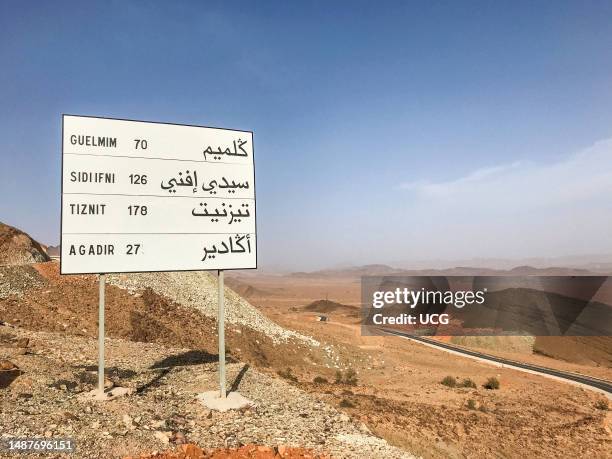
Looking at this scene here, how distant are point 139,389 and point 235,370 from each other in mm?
3912

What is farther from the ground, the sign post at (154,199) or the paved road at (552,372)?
the sign post at (154,199)

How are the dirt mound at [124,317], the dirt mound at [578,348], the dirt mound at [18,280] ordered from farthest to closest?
the dirt mound at [578,348]
the dirt mound at [18,280]
the dirt mound at [124,317]

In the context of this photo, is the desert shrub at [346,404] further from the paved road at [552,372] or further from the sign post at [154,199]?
the paved road at [552,372]

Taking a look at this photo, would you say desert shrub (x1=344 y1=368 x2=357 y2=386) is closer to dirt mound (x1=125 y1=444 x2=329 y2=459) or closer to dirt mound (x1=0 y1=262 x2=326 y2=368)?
dirt mound (x1=0 y1=262 x2=326 y2=368)

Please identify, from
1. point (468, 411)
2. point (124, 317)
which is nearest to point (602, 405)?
point (468, 411)

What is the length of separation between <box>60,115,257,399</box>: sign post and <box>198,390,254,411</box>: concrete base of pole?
0.22m

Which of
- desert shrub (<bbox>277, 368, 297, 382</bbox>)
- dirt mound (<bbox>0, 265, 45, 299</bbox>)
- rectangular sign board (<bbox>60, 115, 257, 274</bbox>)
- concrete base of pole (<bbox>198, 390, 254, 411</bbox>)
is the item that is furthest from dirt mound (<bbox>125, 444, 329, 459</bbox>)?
dirt mound (<bbox>0, 265, 45, 299</bbox>)

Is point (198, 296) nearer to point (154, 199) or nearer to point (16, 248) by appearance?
point (16, 248)

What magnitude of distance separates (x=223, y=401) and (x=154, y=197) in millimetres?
5630

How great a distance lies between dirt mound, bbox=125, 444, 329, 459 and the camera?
7879mm

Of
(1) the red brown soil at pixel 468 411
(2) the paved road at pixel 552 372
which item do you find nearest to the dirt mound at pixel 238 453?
(1) the red brown soil at pixel 468 411

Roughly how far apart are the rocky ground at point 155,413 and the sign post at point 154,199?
1.15 meters

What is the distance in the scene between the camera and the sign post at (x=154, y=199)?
1001 cm

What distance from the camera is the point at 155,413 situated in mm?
9945
